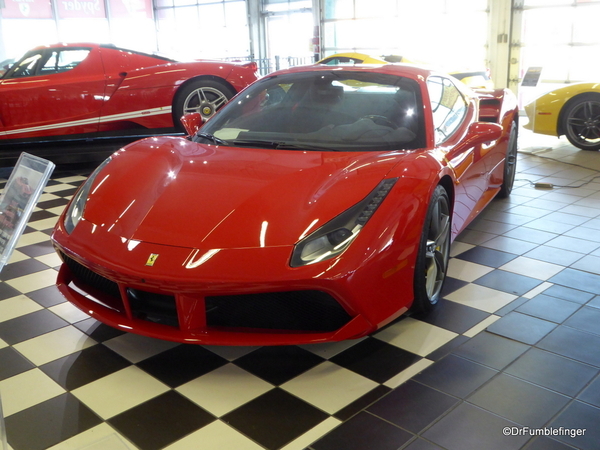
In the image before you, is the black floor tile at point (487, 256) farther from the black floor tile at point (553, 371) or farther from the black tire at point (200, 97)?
the black tire at point (200, 97)

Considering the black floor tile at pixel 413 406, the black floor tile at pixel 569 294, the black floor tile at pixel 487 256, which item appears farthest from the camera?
the black floor tile at pixel 487 256

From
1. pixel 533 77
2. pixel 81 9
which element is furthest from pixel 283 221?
pixel 81 9

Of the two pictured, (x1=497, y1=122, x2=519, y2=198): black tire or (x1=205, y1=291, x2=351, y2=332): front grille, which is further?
(x1=497, y1=122, x2=519, y2=198): black tire

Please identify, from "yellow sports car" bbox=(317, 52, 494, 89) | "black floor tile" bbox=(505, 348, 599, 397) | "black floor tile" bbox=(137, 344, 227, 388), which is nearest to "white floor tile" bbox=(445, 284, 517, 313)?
"black floor tile" bbox=(505, 348, 599, 397)

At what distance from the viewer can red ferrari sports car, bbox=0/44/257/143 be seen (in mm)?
5336

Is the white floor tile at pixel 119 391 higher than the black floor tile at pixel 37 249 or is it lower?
higher

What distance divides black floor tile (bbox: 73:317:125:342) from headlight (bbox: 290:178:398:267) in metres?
0.99

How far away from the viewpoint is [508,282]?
2914mm

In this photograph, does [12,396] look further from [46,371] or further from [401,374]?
[401,374]

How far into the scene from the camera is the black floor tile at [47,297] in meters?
2.76

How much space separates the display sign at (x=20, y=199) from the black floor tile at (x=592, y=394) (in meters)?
1.80

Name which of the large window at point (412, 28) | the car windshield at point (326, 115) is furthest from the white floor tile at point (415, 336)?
the large window at point (412, 28)

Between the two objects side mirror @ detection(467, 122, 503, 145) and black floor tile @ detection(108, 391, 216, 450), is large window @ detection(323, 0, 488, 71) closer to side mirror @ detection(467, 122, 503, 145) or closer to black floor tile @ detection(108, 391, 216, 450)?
side mirror @ detection(467, 122, 503, 145)

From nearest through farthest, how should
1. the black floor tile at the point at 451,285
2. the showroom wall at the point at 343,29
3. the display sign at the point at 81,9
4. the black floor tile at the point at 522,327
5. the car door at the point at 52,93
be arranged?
the black floor tile at the point at 522,327 → the black floor tile at the point at 451,285 → the car door at the point at 52,93 → the showroom wall at the point at 343,29 → the display sign at the point at 81,9
